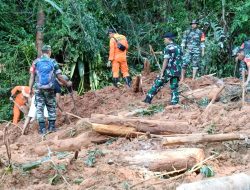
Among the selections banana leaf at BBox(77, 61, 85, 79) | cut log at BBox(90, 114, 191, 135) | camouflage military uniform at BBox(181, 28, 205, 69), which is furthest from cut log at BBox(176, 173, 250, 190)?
banana leaf at BBox(77, 61, 85, 79)

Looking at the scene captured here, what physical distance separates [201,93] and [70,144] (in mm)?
4463

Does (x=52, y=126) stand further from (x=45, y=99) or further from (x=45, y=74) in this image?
(x=45, y=74)

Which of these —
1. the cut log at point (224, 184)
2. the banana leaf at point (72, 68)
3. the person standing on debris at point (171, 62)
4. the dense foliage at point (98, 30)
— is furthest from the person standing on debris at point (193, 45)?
the cut log at point (224, 184)

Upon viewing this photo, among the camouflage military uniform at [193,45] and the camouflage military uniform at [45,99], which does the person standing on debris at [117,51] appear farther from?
the camouflage military uniform at [45,99]

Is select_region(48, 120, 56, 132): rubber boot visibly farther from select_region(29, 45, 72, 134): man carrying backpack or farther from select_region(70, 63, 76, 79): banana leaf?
select_region(70, 63, 76, 79): banana leaf

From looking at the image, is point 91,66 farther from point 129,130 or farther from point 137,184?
point 137,184

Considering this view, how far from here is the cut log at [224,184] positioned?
16.6ft

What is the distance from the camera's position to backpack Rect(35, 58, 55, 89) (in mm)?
9281

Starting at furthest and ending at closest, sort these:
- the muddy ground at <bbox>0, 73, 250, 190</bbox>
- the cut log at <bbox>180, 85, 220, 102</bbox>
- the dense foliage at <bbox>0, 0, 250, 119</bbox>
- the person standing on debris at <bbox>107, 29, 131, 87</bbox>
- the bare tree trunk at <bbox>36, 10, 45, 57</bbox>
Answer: the dense foliage at <bbox>0, 0, 250, 119</bbox> → the bare tree trunk at <bbox>36, 10, 45, 57</bbox> → the person standing on debris at <bbox>107, 29, 131, 87</bbox> → the cut log at <bbox>180, 85, 220, 102</bbox> → the muddy ground at <bbox>0, 73, 250, 190</bbox>

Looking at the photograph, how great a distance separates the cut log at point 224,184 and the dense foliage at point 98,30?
9.73 meters

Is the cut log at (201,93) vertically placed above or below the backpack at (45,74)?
below

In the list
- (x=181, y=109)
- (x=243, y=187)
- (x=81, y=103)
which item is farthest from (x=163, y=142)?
(x=81, y=103)

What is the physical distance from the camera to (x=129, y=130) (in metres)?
7.67

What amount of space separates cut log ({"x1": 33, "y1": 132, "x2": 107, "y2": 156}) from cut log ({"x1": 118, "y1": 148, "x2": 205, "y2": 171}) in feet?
4.38
